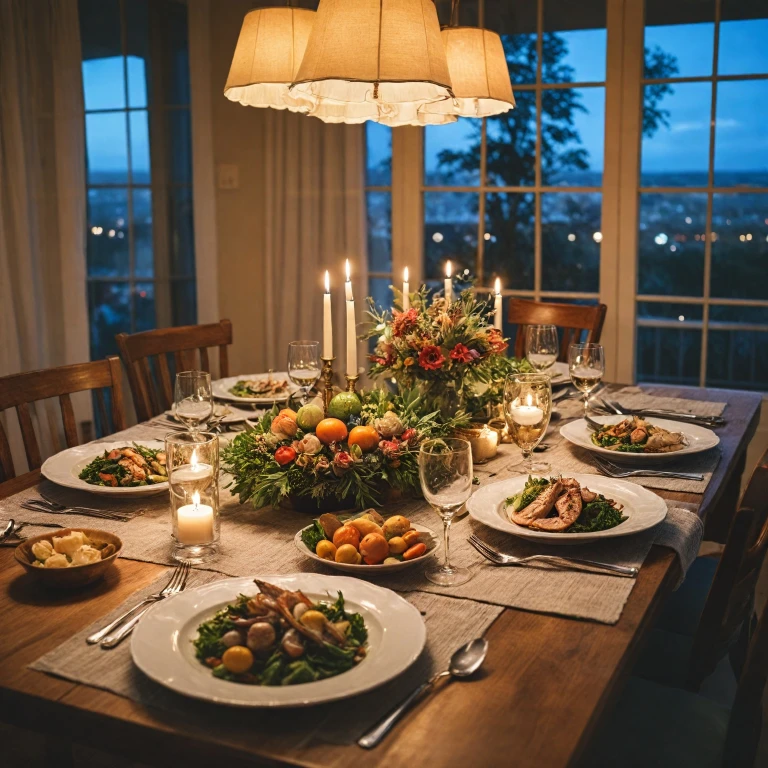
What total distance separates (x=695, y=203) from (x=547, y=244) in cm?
63

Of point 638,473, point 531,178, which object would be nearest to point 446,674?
point 638,473

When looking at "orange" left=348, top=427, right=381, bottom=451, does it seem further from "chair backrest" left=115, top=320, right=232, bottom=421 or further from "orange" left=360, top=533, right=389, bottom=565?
"chair backrest" left=115, top=320, right=232, bottom=421

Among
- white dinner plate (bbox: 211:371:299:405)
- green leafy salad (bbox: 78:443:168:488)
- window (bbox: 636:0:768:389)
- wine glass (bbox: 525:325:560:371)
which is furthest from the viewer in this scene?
window (bbox: 636:0:768:389)

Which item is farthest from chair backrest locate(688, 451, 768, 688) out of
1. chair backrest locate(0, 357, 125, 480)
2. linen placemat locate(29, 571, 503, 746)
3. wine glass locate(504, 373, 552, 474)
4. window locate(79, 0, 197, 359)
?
window locate(79, 0, 197, 359)

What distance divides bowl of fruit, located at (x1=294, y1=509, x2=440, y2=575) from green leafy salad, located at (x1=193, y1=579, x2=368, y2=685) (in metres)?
0.18

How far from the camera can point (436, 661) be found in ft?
3.55

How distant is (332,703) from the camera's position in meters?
1.00

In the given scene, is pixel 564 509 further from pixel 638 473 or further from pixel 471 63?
pixel 471 63

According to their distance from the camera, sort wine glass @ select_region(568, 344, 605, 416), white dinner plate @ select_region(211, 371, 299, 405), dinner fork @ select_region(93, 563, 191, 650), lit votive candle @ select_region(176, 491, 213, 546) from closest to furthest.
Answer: dinner fork @ select_region(93, 563, 191, 650) < lit votive candle @ select_region(176, 491, 213, 546) < wine glass @ select_region(568, 344, 605, 416) < white dinner plate @ select_region(211, 371, 299, 405)

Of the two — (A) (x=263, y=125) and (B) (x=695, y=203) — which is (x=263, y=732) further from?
(A) (x=263, y=125)

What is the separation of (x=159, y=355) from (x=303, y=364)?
0.88m

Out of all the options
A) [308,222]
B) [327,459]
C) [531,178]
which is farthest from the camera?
[308,222]

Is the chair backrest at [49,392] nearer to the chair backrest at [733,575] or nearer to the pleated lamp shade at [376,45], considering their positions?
the pleated lamp shade at [376,45]

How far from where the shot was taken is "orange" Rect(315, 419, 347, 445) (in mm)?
1596
